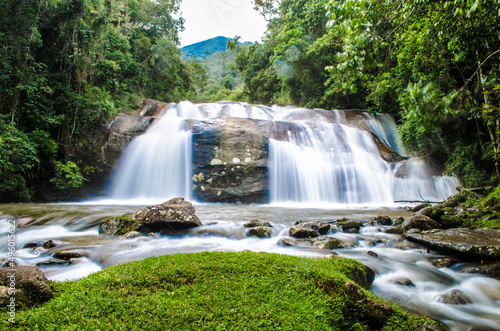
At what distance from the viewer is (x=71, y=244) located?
19.3ft

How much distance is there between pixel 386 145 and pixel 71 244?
17.6 m

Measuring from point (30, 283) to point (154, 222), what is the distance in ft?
14.3

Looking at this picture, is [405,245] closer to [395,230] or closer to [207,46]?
[395,230]

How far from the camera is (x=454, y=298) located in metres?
3.85

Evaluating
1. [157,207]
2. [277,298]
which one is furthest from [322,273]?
[157,207]

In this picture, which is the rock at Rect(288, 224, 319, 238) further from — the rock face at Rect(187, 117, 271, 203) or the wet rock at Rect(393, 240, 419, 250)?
the rock face at Rect(187, 117, 271, 203)

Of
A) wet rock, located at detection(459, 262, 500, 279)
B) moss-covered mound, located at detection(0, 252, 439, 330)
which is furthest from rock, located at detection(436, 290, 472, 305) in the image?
moss-covered mound, located at detection(0, 252, 439, 330)

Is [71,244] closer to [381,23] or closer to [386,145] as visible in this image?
[381,23]

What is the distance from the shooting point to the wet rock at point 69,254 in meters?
5.02

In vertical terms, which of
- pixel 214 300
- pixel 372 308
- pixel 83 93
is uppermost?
pixel 83 93

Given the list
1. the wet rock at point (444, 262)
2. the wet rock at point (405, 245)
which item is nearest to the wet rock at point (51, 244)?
the wet rock at point (405, 245)

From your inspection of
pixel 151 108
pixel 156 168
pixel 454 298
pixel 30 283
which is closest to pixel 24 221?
pixel 156 168

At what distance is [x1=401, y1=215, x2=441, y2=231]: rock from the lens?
6.71 m

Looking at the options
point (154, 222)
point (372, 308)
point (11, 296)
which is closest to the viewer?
point (11, 296)
